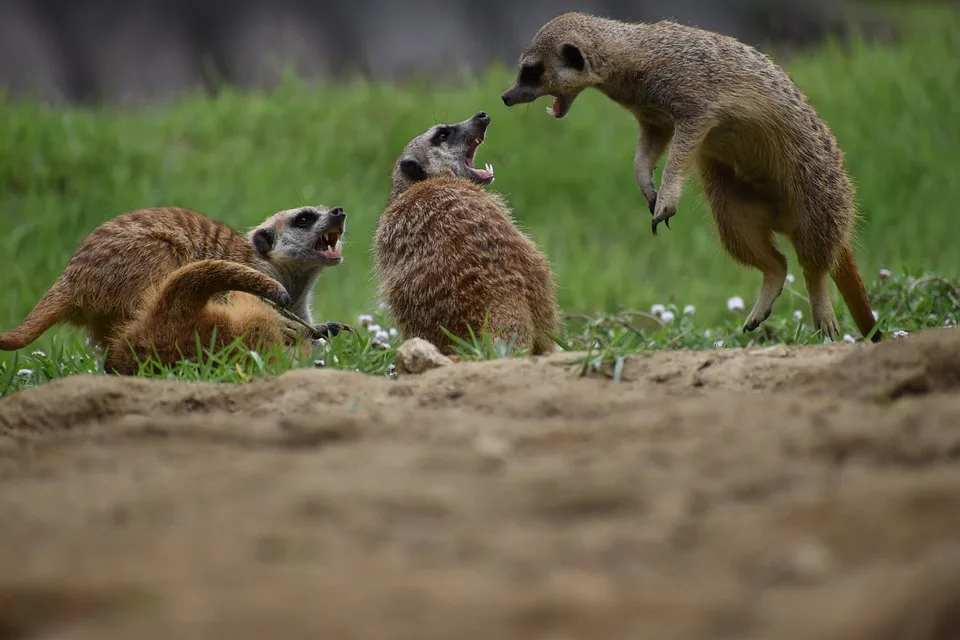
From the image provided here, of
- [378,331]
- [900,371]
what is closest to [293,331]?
[378,331]

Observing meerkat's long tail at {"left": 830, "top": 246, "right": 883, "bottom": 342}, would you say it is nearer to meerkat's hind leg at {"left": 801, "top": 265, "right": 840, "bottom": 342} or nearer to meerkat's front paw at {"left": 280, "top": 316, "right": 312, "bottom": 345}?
meerkat's hind leg at {"left": 801, "top": 265, "right": 840, "bottom": 342}

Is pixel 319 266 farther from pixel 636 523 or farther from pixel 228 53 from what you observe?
pixel 228 53

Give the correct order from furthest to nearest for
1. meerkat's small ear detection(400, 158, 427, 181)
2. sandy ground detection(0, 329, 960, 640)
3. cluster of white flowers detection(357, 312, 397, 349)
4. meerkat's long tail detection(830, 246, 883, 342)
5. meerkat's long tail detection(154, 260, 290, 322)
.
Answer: meerkat's small ear detection(400, 158, 427, 181) < cluster of white flowers detection(357, 312, 397, 349) < meerkat's long tail detection(830, 246, 883, 342) < meerkat's long tail detection(154, 260, 290, 322) < sandy ground detection(0, 329, 960, 640)

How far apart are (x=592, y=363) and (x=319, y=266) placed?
2.44 metres

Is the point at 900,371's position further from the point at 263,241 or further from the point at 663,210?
the point at 263,241

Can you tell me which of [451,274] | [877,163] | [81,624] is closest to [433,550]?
[81,624]

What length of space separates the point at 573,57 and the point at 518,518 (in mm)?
3094

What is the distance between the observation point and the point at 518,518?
78.3 inches

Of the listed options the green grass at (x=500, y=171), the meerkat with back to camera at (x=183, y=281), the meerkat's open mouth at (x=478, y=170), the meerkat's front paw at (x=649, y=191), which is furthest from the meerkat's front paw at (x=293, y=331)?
the green grass at (x=500, y=171)

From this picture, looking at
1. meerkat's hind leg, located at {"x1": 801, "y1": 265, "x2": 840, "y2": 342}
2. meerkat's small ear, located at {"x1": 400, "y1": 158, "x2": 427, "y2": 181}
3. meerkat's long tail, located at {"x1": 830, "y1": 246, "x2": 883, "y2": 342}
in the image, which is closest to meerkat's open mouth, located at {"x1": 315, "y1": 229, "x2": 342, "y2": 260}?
meerkat's small ear, located at {"x1": 400, "y1": 158, "x2": 427, "y2": 181}

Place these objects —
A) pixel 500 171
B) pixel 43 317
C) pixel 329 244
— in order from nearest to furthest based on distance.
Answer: pixel 43 317 < pixel 329 244 < pixel 500 171

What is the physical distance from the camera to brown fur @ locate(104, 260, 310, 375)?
13.4 feet

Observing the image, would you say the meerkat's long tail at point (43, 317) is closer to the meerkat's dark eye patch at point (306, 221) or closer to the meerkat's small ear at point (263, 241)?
the meerkat's small ear at point (263, 241)

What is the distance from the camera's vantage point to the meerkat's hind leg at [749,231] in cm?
486
